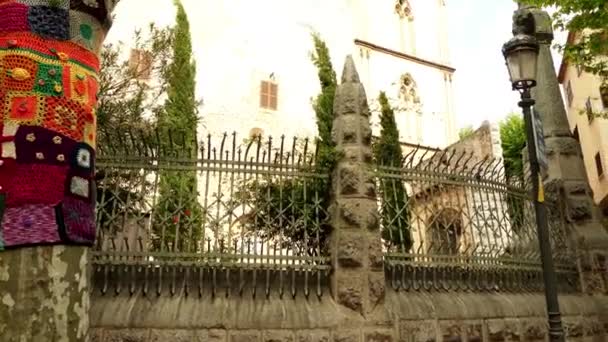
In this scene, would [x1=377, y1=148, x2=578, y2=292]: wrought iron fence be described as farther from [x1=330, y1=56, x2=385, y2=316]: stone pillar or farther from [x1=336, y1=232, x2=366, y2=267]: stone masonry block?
[x1=336, y1=232, x2=366, y2=267]: stone masonry block

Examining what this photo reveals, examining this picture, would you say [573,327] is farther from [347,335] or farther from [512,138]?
[512,138]

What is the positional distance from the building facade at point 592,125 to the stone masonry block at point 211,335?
18914 millimetres

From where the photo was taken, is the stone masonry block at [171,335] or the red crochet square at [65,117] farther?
the stone masonry block at [171,335]

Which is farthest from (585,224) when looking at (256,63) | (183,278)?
(256,63)

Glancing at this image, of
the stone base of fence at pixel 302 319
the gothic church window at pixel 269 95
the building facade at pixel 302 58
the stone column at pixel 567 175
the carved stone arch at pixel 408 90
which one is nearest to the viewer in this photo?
the stone base of fence at pixel 302 319

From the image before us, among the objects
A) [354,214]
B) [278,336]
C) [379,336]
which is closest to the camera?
[278,336]

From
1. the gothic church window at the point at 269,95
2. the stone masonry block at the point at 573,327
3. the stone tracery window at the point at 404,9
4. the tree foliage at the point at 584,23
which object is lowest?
the stone masonry block at the point at 573,327

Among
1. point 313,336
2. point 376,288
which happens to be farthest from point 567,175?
point 313,336

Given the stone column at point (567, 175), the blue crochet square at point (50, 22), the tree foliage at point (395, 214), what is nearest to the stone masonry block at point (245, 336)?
the tree foliage at point (395, 214)

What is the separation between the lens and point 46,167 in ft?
9.49

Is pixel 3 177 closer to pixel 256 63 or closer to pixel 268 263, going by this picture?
pixel 268 263

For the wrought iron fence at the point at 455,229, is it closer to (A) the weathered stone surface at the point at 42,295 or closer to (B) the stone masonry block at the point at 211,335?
(B) the stone masonry block at the point at 211,335

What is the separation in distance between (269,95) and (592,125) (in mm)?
14986

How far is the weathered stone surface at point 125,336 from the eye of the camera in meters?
4.37
